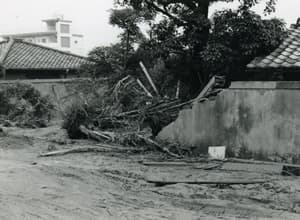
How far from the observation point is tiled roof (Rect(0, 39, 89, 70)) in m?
24.3

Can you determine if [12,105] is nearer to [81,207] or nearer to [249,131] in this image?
[249,131]

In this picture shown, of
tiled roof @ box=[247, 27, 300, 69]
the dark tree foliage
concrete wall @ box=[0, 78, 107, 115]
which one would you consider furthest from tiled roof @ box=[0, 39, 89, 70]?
tiled roof @ box=[247, 27, 300, 69]

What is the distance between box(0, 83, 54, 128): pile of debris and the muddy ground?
7.06 metres

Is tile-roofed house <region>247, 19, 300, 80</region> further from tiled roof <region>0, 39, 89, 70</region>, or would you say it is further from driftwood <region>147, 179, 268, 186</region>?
tiled roof <region>0, 39, 89, 70</region>

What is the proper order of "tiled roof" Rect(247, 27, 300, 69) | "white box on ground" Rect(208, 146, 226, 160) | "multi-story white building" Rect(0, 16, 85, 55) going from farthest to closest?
"multi-story white building" Rect(0, 16, 85, 55) < "white box on ground" Rect(208, 146, 226, 160) < "tiled roof" Rect(247, 27, 300, 69)

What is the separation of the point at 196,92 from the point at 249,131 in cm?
382

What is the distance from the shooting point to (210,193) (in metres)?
8.36

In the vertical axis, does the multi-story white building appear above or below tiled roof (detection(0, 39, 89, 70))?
above

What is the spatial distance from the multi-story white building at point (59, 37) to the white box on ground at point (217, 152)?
5650 cm

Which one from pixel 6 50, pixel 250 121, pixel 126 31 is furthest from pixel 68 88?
pixel 250 121

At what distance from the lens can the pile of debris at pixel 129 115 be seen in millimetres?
12845

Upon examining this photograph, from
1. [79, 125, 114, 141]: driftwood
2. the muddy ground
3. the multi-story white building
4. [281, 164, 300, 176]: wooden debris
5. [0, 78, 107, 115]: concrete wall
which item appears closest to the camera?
the muddy ground

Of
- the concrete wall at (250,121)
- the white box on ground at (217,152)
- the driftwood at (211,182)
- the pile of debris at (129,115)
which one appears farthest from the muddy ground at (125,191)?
the pile of debris at (129,115)

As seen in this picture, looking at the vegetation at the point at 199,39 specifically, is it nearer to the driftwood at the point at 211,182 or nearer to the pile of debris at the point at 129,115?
the pile of debris at the point at 129,115
